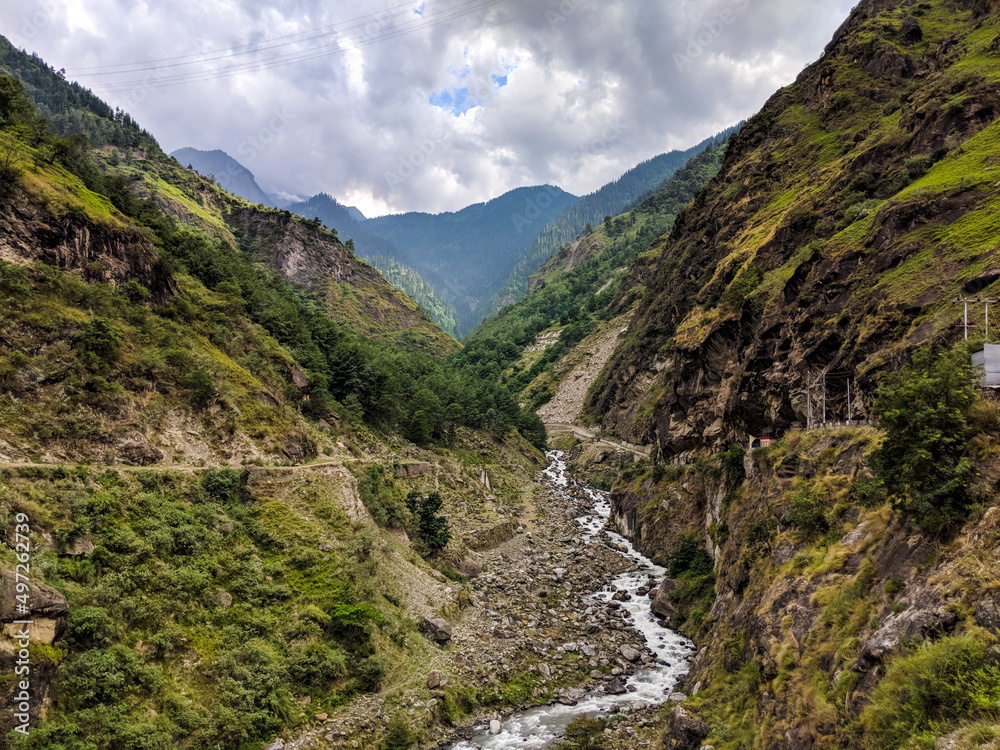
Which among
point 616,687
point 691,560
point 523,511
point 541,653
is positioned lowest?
point 616,687

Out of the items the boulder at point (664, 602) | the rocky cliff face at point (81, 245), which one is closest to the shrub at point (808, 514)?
the boulder at point (664, 602)

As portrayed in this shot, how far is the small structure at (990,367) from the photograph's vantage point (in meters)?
16.1

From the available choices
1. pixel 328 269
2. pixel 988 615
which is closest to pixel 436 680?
pixel 988 615

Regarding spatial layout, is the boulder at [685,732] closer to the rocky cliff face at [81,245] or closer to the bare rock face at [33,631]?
the bare rock face at [33,631]

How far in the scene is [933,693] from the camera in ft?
35.5

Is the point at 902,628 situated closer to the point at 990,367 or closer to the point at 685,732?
the point at 990,367

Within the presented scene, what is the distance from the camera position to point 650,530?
52938 millimetres

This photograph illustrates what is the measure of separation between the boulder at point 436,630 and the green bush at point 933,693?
26.4 m

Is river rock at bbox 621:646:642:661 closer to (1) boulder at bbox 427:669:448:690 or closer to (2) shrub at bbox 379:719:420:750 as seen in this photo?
(1) boulder at bbox 427:669:448:690

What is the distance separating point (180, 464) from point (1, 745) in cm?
1750

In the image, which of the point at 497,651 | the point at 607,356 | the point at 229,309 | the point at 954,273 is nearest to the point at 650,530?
the point at 497,651

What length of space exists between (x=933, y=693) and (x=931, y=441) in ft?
24.1

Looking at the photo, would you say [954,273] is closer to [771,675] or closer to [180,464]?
[771,675]

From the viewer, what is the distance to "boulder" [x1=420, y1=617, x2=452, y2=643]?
1316 inches
